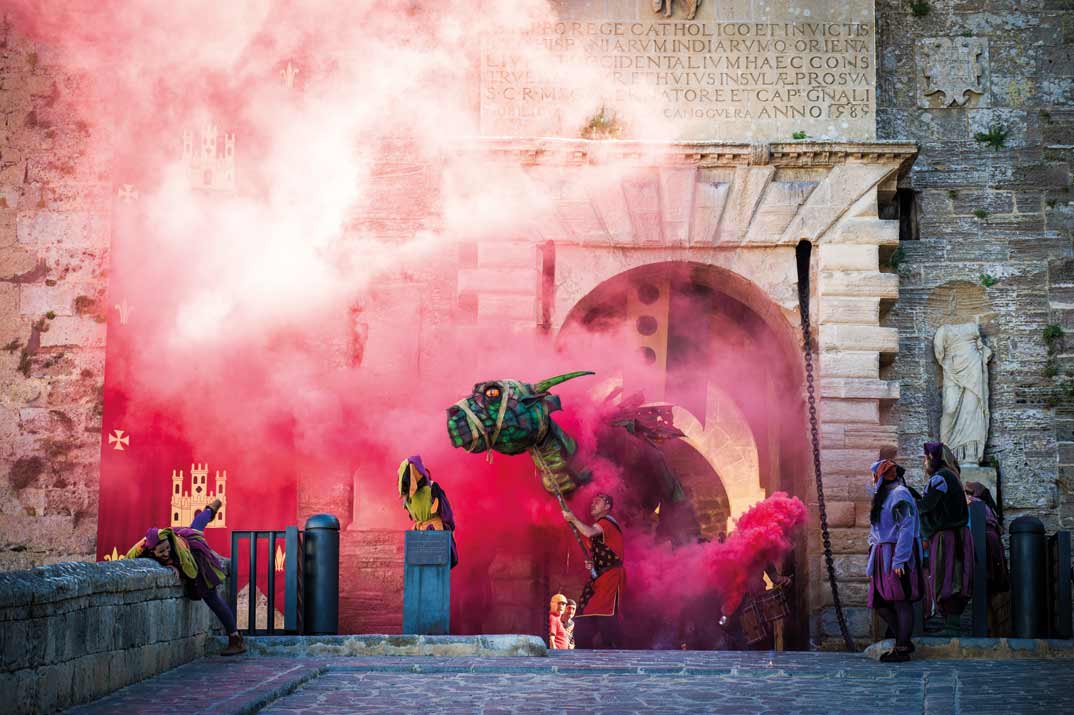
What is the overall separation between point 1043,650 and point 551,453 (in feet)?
15.4

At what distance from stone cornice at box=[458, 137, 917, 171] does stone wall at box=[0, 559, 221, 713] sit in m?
6.34

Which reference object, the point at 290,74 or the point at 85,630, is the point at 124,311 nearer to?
the point at 290,74

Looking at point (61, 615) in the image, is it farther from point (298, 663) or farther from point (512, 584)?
point (512, 584)

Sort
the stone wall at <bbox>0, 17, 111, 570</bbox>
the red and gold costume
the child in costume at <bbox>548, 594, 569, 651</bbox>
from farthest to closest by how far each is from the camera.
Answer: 1. the child in costume at <bbox>548, 594, 569, 651</bbox>
2. the stone wall at <bbox>0, 17, 111, 570</bbox>
3. the red and gold costume

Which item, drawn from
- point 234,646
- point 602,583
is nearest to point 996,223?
point 602,583

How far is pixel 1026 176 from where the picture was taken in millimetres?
15625

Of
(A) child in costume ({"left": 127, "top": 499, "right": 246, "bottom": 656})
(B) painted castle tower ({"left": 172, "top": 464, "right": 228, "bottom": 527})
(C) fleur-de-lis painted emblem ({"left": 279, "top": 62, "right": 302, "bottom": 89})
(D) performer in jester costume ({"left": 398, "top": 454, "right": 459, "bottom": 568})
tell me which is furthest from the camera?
(C) fleur-de-lis painted emblem ({"left": 279, "top": 62, "right": 302, "bottom": 89})

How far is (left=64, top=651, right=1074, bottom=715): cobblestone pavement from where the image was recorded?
26.1ft

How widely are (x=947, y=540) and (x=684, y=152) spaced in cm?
485

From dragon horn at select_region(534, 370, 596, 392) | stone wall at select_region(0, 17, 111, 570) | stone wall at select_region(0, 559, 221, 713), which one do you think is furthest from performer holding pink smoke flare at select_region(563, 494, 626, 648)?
stone wall at select_region(0, 17, 111, 570)

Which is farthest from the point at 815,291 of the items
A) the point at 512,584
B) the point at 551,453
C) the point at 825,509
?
the point at 512,584

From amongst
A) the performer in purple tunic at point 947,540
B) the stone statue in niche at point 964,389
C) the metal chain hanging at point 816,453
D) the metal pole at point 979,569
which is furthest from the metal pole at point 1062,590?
the stone statue in niche at point 964,389

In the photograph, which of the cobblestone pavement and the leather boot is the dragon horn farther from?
the leather boot

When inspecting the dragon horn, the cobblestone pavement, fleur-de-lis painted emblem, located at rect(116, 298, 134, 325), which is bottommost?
the cobblestone pavement
